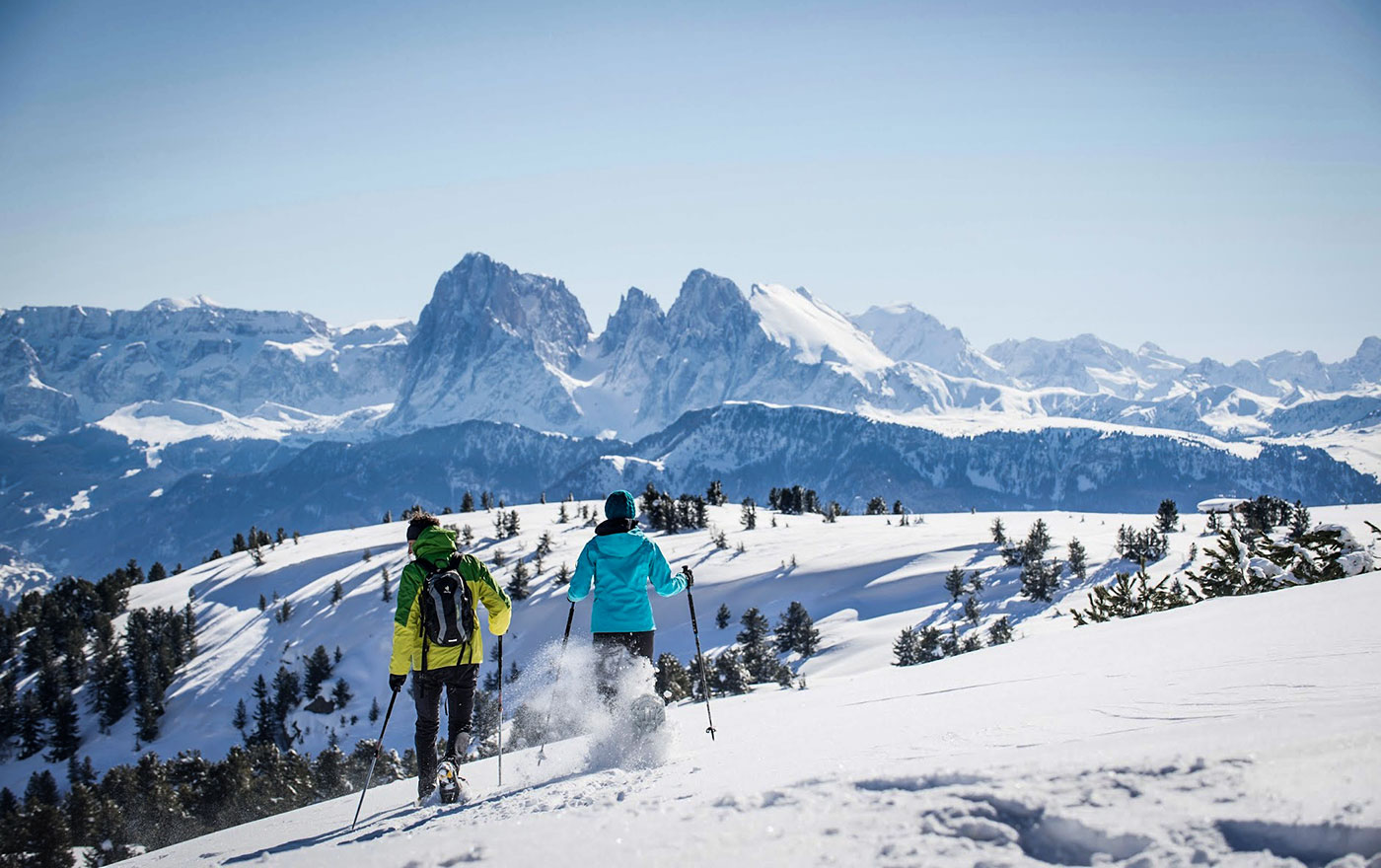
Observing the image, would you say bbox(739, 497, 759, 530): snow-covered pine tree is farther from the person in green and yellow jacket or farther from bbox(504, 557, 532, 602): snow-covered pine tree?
the person in green and yellow jacket

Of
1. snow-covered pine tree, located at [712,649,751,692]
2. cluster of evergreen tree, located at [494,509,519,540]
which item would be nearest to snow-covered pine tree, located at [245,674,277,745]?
cluster of evergreen tree, located at [494,509,519,540]

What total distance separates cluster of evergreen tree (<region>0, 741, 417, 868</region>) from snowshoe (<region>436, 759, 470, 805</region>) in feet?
57.7

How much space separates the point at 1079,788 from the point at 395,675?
603 cm

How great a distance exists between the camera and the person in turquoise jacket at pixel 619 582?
8.12m

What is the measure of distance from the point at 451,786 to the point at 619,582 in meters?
2.27

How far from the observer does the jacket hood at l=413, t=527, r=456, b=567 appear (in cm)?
Answer: 786

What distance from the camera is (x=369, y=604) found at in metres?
59.7

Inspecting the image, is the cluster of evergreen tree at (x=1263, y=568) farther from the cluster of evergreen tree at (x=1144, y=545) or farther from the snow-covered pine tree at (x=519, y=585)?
the snow-covered pine tree at (x=519, y=585)

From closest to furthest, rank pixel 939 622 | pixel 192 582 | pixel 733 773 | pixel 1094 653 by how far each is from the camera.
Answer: pixel 733 773 → pixel 1094 653 → pixel 939 622 → pixel 192 582

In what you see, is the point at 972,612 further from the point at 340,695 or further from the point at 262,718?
the point at 262,718

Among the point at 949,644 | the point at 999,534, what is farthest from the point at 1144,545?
the point at 949,644

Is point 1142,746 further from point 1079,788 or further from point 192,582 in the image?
point 192,582

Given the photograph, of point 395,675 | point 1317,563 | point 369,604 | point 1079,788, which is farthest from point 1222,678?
point 369,604

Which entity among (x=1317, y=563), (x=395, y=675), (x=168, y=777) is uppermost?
(x=395, y=675)
